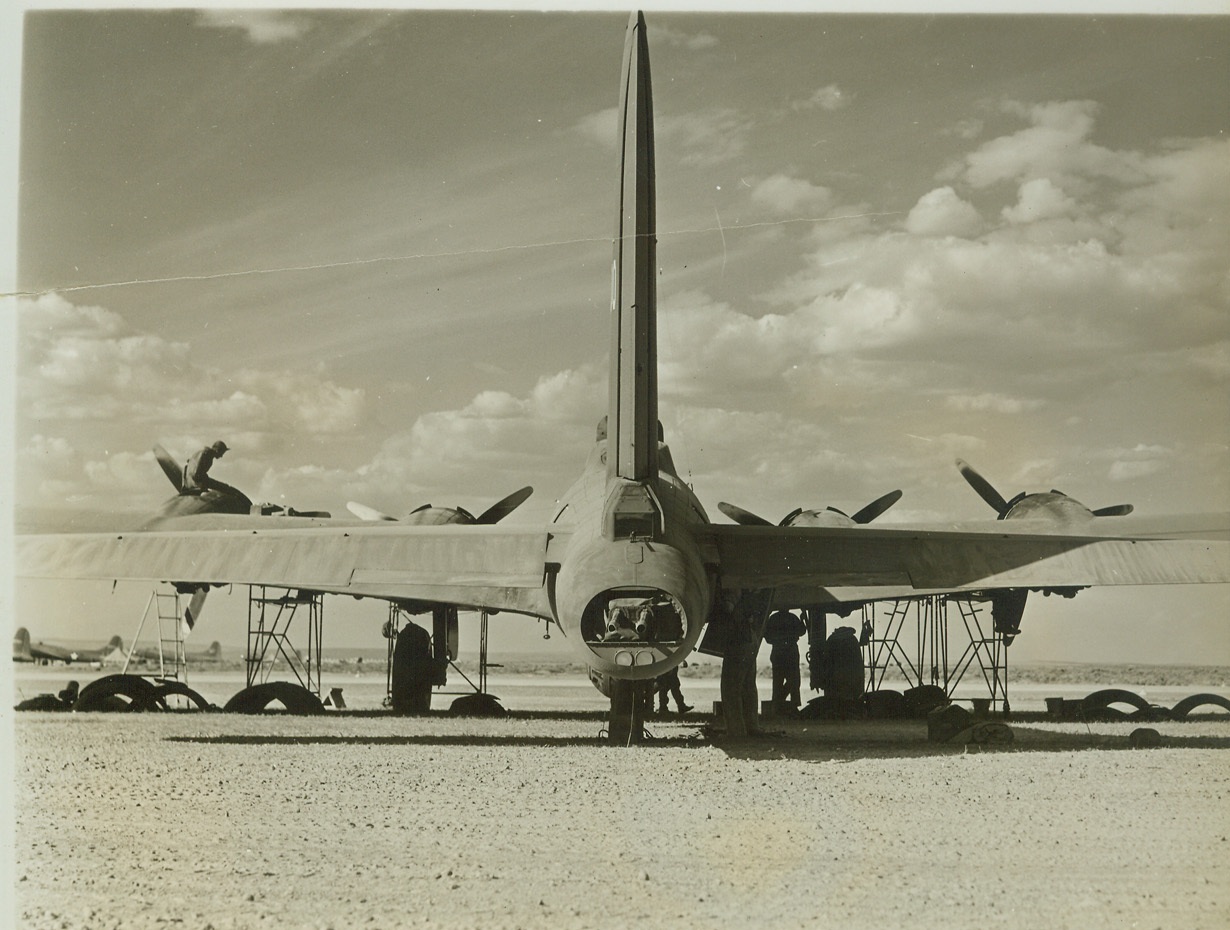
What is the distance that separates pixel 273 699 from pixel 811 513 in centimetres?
1322

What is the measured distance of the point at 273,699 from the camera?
84.2 feet

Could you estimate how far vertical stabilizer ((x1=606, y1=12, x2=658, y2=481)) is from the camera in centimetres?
1364

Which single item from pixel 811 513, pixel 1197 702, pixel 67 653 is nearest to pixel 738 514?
pixel 811 513

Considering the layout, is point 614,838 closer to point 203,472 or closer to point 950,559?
point 950,559

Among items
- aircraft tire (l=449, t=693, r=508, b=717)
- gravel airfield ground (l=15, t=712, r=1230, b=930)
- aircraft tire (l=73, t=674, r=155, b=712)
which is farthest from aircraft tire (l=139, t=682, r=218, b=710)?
gravel airfield ground (l=15, t=712, r=1230, b=930)

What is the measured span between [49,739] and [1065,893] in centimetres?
1495

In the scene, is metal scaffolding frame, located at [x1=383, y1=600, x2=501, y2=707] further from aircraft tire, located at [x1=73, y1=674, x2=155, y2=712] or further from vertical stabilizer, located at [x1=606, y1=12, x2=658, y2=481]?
vertical stabilizer, located at [x1=606, y1=12, x2=658, y2=481]

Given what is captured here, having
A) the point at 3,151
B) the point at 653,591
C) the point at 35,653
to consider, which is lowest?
the point at 35,653

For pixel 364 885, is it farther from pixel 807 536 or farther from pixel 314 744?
pixel 807 536

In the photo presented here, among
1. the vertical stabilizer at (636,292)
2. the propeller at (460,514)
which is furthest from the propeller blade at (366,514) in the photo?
the vertical stabilizer at (636,292)

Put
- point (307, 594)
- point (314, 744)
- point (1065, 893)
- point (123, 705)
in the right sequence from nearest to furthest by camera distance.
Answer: point (1065, 893) < point (314, 744) < point (123, 705) < point (307, 594)

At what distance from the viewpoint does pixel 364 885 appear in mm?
8508

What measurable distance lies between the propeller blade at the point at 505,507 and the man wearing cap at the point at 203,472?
26.1 ft

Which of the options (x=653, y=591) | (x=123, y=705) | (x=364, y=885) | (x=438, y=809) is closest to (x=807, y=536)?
(x=653, y=591)
